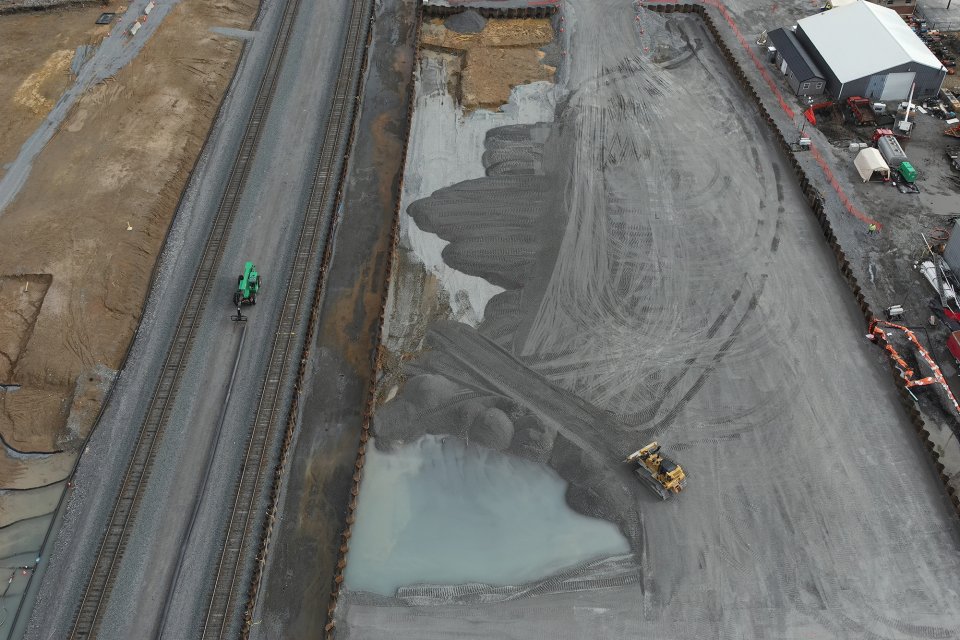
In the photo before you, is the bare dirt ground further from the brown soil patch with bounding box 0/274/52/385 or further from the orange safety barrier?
the orange safety barrier

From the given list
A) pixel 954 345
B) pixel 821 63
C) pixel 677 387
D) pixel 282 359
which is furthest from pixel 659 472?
pixel 821 63

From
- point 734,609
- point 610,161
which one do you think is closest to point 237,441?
point 734,609

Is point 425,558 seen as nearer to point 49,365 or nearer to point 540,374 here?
point 540,374

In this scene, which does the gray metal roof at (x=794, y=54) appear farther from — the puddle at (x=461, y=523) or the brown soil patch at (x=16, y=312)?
the brown soil patch at (x=16, y=312)

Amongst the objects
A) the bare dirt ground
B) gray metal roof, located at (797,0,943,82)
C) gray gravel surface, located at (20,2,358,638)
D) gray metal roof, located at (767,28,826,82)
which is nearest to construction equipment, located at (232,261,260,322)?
gray gravel surface, located at (20,2,358,638)

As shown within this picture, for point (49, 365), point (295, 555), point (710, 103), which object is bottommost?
point (295, 555)

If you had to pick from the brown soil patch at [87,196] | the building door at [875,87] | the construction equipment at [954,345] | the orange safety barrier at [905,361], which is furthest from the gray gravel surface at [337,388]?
the building door at [875,87]
